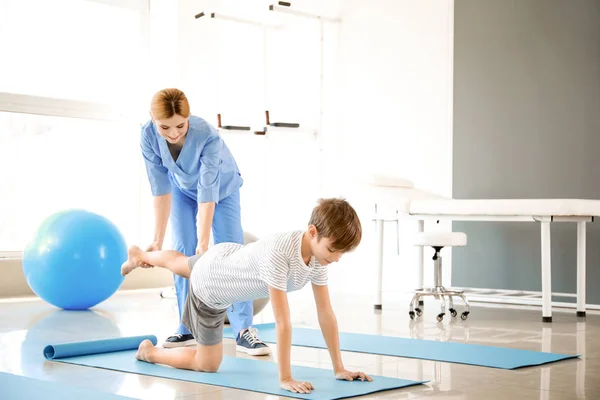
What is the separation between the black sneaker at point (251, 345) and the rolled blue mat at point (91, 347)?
0.36 meters

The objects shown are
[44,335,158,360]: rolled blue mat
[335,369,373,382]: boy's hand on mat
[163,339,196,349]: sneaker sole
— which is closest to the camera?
[335,369,373,382]: boy's hand on mat

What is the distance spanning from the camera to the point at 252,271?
2.71 meters

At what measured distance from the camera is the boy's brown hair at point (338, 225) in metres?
2.48

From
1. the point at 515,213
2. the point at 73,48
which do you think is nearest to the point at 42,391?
the point at 515,213

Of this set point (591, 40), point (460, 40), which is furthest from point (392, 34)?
point (591, 40)

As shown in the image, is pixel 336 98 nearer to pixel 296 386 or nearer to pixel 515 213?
pixel 515 213

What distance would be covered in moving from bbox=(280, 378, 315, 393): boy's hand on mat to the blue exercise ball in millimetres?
2822

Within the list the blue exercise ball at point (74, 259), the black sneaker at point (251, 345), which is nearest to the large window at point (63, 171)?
the blue exercise ball at point (74, 259)

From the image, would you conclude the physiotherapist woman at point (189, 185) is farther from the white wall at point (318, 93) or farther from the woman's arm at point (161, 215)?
the white wall at point (318, 93)

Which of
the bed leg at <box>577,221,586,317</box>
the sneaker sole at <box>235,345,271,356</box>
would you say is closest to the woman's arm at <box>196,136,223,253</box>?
the sneaker sole at <box>235,345,271,356</box>

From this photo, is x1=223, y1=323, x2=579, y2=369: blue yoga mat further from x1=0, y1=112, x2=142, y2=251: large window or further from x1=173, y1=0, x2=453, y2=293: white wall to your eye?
x1=0, y1=112, x2=142, y2=251: large window

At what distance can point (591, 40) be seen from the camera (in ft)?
18.6

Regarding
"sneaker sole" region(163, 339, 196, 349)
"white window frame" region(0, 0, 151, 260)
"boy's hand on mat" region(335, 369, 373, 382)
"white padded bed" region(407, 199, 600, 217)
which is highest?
"white window frame" region(0, 0, 151, 260)

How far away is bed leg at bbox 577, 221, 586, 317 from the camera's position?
16.5ft
